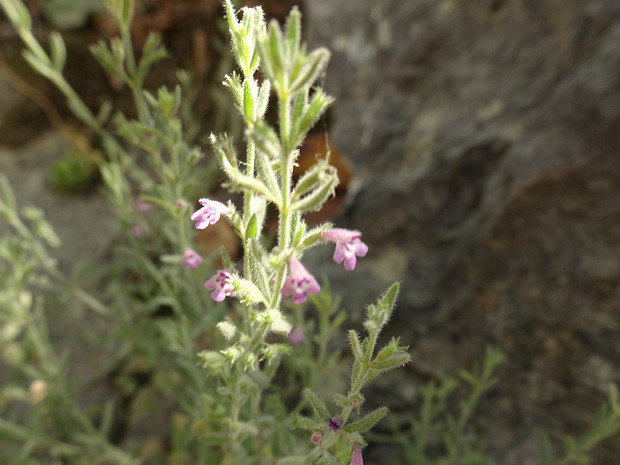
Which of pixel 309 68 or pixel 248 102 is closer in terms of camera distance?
pixel 309 68

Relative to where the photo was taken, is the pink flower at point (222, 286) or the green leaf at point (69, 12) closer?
the pink flower at point (222, 286)

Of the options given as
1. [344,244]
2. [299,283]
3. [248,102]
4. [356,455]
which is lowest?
[356,455]

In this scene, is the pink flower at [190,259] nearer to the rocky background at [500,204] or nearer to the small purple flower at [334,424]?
the small purple flower at [334,424]

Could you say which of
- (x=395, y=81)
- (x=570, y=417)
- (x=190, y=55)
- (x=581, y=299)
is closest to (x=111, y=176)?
(x=395, y=81)

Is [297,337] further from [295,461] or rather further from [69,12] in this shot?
[69,12]

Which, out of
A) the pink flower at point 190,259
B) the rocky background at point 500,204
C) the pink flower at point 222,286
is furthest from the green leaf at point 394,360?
the rocky background at point 500,204

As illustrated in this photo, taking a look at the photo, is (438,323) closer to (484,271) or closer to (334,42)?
(484,271)

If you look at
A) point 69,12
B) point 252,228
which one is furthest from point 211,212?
point 69,12
